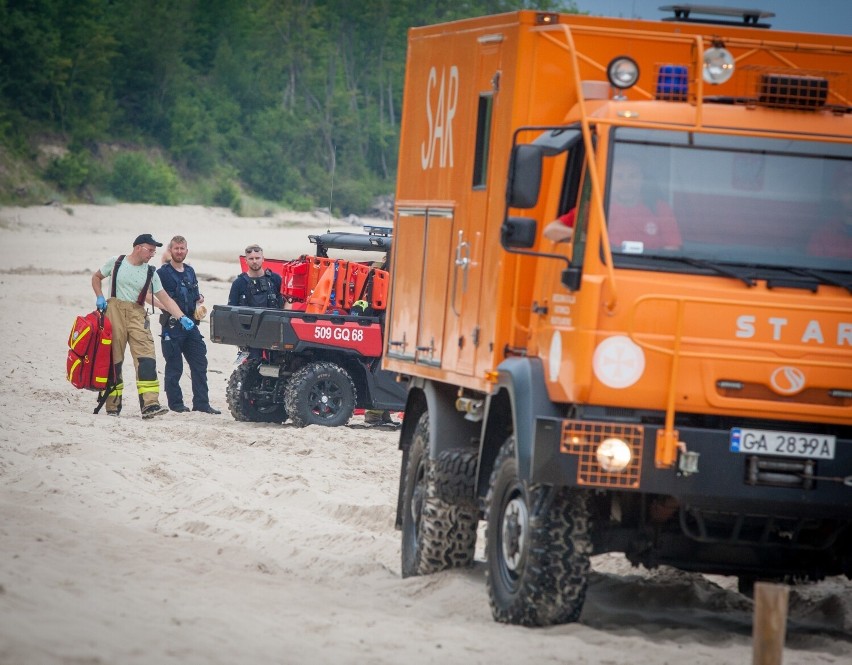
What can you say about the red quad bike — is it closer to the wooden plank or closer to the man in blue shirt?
the man in blue shirt

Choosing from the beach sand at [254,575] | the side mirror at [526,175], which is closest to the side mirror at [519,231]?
the side mirror at [526,175]

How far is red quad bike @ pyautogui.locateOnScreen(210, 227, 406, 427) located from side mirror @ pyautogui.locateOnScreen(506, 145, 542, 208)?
9.35 m

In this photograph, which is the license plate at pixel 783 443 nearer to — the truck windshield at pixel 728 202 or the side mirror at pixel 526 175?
the truck windshield at pixel 728 202

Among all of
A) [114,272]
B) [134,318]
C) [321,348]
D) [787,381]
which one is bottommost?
[321,348]

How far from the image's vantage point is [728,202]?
7617 millimetres

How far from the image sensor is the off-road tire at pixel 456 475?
364 inches

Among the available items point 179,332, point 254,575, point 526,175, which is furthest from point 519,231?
point 179,332

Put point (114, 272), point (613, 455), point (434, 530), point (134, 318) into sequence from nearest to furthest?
point (613, 455)
point (434, 530)
point (114, 272)
point (134, 318)

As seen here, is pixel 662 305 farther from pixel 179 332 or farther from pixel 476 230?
pixel 179 332

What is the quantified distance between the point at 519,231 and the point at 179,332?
33.2 ft

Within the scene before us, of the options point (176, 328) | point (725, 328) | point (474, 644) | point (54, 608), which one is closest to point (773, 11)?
point (725, 328)

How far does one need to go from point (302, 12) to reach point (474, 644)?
63722 mm

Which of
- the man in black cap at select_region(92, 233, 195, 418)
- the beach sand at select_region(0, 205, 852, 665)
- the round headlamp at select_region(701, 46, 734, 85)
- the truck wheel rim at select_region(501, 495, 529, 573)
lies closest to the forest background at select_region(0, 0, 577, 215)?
the man in black cap at select_region(92, 233, 195, 418)

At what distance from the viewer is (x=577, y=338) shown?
291 inches
